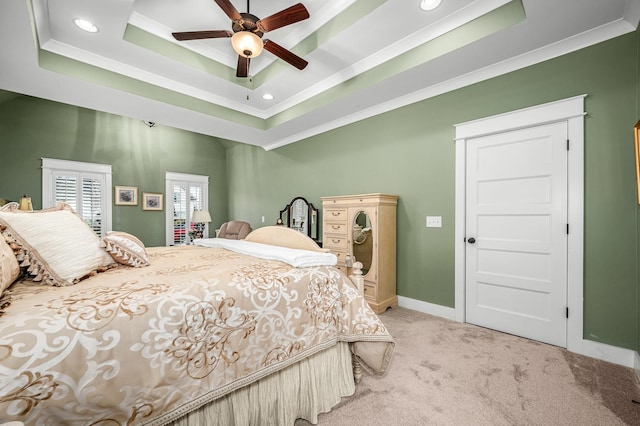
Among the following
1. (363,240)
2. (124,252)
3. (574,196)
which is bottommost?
(363,240)

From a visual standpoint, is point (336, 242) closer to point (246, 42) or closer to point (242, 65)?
point (242, 65)

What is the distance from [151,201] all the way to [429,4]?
6020 millimetres

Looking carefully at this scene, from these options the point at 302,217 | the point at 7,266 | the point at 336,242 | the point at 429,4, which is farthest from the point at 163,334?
the point at 302,217

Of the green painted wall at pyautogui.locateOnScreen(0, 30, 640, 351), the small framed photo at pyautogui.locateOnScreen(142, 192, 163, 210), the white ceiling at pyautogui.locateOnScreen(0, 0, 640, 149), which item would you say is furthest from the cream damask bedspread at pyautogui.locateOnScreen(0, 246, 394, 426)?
the small framed photo at pyautogui.locateOnScreen(142, 192, 163, 210)

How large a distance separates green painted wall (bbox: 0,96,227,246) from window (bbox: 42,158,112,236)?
0.34 ft

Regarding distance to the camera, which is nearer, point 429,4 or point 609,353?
point 609,353

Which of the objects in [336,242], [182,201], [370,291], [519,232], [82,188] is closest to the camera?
[519,232]

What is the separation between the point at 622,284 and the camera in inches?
79.4

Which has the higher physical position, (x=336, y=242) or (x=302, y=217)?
(x=302, y=217)

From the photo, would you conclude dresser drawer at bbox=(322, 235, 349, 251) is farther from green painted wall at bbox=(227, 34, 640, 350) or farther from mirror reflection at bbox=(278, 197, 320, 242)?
mirror reflection at bbox=(278, 197, 320, 242)

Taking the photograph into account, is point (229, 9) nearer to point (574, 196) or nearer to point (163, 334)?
point (163, 334)

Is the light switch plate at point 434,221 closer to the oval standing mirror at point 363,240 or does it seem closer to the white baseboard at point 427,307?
the oval standing mirror at point 363,240

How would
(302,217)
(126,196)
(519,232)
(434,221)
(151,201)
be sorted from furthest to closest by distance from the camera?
(151,201) → (126,196) → (302,217) → (434,221) → (519,232)

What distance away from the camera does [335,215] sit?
3531 mm
